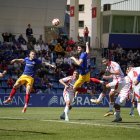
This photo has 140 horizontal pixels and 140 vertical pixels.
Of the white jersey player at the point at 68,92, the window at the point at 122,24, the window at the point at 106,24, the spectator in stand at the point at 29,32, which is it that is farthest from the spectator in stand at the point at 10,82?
the window at the point at 122,24

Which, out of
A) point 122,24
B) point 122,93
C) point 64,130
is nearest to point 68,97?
point 122,93

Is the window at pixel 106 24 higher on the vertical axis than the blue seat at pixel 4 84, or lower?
higher

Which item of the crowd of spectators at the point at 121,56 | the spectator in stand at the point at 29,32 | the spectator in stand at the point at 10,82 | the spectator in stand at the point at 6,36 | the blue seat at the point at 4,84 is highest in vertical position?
the spectator in stand at the point at 29,32

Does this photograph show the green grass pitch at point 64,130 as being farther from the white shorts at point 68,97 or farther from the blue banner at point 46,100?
the blue banner at point 46,100

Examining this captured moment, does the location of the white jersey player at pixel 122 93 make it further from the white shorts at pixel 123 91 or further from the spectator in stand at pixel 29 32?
the spectator in stand at pixel 29 32

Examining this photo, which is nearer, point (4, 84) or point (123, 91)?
point (123, 91)

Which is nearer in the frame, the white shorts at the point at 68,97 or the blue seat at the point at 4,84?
the white shorts at the point at 68,97

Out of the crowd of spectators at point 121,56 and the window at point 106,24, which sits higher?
the window at point 106,24

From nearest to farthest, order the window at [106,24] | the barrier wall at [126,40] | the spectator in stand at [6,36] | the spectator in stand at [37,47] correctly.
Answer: the spectator in stand at [37,47]
the spectator in stand at [6,36]
the barrier wall at [126,40]
the window at [106,24]

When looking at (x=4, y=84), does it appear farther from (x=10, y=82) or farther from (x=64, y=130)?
(x=64, y=130)

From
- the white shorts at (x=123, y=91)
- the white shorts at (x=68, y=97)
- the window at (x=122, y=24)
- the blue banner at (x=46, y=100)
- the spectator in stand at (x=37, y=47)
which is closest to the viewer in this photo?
the white shorts at (x=123, y=91)

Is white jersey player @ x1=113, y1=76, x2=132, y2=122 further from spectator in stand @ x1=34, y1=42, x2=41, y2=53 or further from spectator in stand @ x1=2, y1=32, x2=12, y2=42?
spectator in stand @ x1=2, y1=32, x2=12, y2=42

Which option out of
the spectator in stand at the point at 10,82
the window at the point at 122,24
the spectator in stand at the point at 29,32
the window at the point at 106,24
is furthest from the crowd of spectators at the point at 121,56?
the spectator in stand at the point at 10,82

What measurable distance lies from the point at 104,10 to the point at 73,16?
3025 mm
